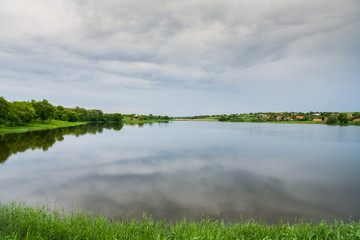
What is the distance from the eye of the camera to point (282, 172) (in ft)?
57.5

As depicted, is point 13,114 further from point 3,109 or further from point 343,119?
point 343,119

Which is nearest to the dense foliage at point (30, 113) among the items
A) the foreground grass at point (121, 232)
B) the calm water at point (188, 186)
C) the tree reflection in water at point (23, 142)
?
the tree reflection in water at point (23, 142)

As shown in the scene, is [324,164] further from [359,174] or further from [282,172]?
[282,172]

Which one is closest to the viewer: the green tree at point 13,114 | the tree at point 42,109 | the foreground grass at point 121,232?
the foreground grass at point 121,232

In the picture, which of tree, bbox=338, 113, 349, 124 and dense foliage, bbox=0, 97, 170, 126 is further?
tree, bbox=338, 113, 349, 124

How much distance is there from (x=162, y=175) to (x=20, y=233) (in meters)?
11.1

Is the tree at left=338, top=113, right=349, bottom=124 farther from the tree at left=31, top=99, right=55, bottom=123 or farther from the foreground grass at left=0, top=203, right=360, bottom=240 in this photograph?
the tree at left=31, top=99, right=55, bottom=123

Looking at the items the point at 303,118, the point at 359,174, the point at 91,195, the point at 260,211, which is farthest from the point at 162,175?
the point at 303,118

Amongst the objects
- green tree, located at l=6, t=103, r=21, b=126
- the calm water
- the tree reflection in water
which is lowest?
the calm water

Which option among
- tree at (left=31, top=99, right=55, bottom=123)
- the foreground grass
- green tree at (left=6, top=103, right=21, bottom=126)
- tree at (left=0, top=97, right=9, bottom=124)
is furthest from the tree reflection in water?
tree at (left=31, top=99, right=55, bottom=123)

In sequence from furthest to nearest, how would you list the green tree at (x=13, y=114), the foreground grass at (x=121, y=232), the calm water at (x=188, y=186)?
1. the green tree at (x=13, y=114)
2. the calm water at (x=188, y=186)
3. the foreground grass at (x=121, y=232)

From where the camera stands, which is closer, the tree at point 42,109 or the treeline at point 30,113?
the treeline at point 30,113

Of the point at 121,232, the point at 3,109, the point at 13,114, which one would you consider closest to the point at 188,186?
the point at 121,232

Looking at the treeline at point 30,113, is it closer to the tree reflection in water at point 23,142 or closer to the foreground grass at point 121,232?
→ the tree reflection in water at point 23,142
